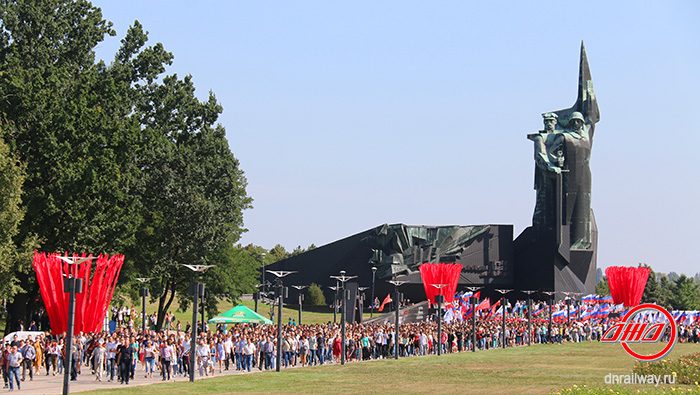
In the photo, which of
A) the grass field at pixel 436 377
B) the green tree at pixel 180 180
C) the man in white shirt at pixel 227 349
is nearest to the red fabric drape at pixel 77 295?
the man in white shirt at pixel 227 349

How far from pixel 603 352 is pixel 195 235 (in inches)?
939

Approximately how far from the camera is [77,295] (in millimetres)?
39219

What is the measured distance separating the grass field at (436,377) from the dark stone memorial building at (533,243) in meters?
44.7

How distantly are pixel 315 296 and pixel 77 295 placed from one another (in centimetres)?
6216

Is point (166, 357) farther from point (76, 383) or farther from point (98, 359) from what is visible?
point (76, 383)

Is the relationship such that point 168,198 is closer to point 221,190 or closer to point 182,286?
point 221,190

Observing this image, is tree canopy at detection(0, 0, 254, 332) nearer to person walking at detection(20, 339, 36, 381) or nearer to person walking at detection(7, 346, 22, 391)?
person walking at detection(20, 339, 36, 381)

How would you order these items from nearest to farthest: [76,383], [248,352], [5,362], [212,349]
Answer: [5,362], [76,383], [212,349], [248,352]

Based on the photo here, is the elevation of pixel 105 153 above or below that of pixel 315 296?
above

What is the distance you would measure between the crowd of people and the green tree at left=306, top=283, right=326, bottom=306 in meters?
38.0

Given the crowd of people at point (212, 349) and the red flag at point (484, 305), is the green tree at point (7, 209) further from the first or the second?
the red flag at point (484, 305)

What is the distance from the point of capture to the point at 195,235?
59.5m

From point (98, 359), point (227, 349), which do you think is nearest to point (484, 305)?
point (227, 349)

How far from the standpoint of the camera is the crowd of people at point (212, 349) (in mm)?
34875
